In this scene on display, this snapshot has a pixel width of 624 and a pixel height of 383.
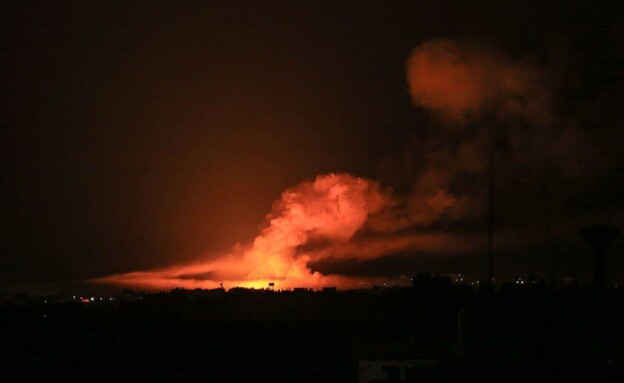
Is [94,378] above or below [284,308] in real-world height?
below

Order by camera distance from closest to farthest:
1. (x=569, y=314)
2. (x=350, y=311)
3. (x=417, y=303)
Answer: (x=569, y=314), (x=417, y=303), (x=350, y=311)

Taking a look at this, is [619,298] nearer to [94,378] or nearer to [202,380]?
[202,380]

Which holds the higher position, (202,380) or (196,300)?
(196,300)

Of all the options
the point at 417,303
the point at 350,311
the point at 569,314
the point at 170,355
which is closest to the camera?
the point at 569,314

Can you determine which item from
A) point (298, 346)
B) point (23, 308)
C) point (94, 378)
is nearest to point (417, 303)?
point (298, 346)

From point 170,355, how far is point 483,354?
77.1ft

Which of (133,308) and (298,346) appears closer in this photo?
(298,346)

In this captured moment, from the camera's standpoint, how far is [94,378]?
42656mm

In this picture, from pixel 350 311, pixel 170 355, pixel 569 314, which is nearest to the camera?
pixel 569 314

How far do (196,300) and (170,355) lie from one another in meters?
20.1

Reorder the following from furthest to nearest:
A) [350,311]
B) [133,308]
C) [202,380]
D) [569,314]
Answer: [133,308] → [350,311] → [202,380] → [569,314]

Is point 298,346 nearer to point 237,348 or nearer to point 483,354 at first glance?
point 237,348

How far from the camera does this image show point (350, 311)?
193ft

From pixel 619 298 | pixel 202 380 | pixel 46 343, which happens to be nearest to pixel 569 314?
pixel 619 298
